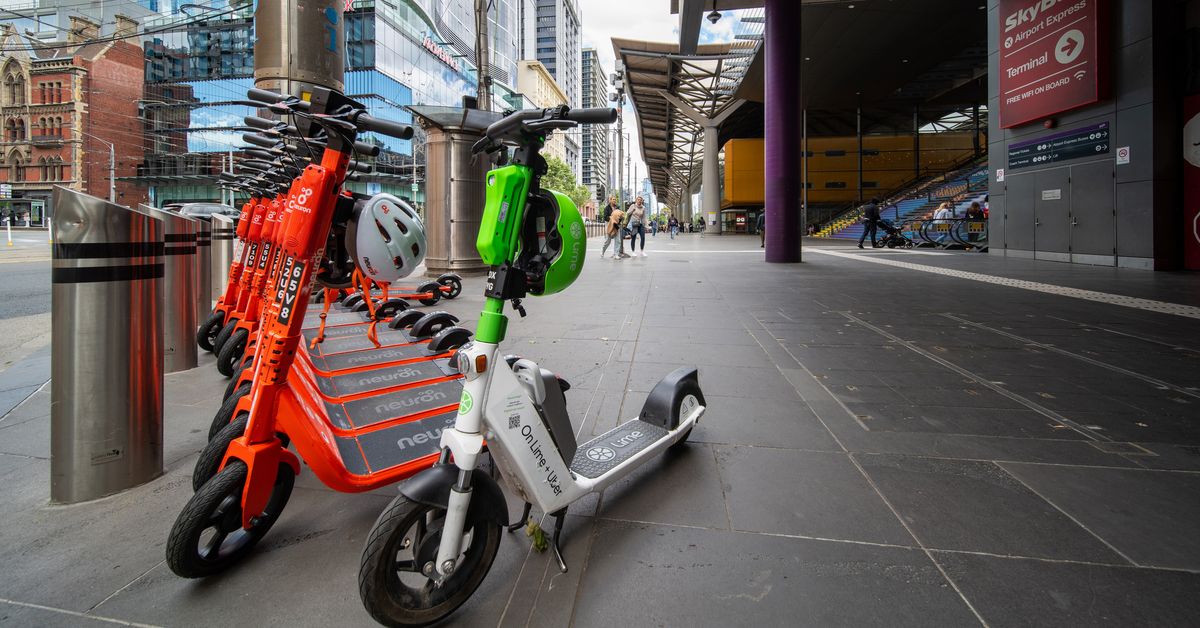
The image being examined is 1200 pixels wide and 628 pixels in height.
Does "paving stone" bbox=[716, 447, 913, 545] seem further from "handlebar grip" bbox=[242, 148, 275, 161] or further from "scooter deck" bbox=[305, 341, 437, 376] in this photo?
"handlebar grip" bbox=[242, 148, 275, 161]

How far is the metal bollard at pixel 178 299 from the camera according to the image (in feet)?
14.6

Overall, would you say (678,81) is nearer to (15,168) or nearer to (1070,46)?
(1070,46)

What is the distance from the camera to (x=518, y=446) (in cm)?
166

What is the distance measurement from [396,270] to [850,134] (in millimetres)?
52371

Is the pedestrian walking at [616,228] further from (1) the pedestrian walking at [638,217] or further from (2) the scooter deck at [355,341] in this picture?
(2) the scooter deck at [355,341]

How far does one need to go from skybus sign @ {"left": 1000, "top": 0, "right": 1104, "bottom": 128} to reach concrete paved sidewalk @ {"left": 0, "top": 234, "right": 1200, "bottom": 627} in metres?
10.6

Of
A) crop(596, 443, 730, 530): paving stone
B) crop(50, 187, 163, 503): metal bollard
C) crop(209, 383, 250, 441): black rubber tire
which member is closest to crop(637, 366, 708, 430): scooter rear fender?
crop(596, 443, 730, 530): paving stone

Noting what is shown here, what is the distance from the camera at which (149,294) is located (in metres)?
2.47

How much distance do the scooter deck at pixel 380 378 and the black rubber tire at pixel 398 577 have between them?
4.60 feet

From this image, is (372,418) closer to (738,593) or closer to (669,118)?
(738,593)

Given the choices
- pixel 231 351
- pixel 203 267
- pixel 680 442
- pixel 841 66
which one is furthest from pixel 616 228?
pixel 841 66

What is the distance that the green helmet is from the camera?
1.76 m

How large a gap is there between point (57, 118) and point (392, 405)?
74890 mm

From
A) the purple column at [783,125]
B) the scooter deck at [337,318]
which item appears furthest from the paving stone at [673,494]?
the purple column at [783,125]
